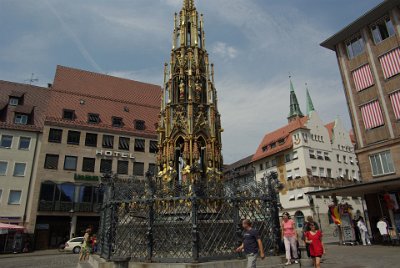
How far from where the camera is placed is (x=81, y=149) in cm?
3444

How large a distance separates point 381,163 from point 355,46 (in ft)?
32.1

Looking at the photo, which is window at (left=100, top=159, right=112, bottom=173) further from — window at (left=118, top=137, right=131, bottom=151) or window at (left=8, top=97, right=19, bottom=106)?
window at (left=8, top=97, right=19, bottom=106)

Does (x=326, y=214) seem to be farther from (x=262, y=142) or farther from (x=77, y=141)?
(x=77, y=141)

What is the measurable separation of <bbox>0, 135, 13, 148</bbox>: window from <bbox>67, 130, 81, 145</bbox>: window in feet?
18.8

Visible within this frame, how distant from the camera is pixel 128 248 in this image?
10047 millimetres

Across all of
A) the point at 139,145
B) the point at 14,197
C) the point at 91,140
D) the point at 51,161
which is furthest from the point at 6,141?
the point at 139,145

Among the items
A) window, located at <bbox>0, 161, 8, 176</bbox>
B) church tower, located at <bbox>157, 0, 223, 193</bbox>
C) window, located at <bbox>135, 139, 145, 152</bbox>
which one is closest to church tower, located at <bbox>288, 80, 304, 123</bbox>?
window, located at <bbox>135, 139, 145, 152</bbox>

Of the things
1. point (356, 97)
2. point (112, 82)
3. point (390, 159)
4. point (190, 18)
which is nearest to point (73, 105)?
point (112, 82)

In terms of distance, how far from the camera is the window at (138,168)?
120ft

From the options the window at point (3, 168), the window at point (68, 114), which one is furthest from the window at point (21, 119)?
the window at point (3, 168)

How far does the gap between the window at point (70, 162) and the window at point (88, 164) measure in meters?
0.93

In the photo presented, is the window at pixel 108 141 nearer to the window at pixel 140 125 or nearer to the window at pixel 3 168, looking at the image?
the window at pixel 140 125

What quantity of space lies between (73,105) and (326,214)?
34.7 m

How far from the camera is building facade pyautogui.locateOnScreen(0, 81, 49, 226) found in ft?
99.9
